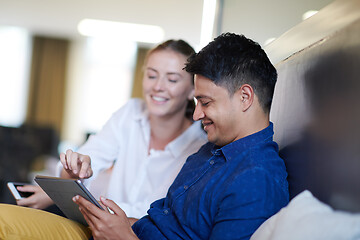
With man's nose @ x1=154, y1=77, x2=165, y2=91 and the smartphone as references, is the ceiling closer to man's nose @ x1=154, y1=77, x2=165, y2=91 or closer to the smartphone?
man's nose @ x1=154, y1=77, x2=165, y2=91

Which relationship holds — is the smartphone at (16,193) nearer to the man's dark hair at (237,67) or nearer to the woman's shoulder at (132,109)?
the woman's shoulder at (132,109)

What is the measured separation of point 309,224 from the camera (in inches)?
33.7

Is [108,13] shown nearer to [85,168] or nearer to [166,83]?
[166,83]

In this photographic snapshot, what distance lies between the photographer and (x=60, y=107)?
377 inches

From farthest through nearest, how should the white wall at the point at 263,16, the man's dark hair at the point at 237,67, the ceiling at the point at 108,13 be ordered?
the ceiling at the point at 108,13, the white wall at the point at 263,16, the man's dark hair at the point at 237,67

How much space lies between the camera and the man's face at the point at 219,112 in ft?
4.34

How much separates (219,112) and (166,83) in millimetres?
838

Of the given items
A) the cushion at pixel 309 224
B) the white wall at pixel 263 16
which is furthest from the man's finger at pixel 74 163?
the white wall at pixel 263 16

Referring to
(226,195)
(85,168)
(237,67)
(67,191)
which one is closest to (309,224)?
(226,195)

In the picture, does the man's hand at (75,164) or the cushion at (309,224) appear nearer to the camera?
the cushion at (309,224)

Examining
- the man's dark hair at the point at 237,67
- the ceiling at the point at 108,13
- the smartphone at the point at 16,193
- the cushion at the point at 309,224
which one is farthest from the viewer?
the ceiling at the point at 108,13

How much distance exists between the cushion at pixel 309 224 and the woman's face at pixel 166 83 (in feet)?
3.92

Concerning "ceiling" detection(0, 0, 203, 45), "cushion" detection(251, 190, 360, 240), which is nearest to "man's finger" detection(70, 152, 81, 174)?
"cushion" detection(251, 190, 360, 240)

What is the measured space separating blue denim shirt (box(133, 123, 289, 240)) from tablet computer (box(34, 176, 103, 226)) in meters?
0.24
